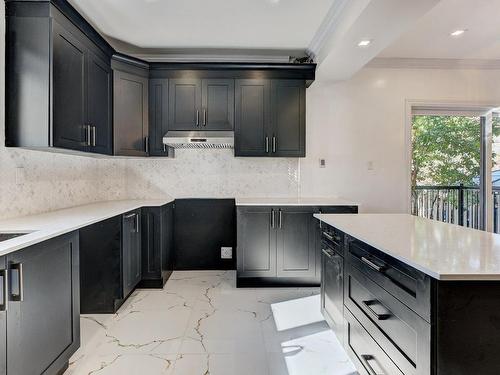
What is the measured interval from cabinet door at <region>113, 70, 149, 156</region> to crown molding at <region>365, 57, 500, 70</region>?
2.80 metres

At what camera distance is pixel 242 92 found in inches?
141

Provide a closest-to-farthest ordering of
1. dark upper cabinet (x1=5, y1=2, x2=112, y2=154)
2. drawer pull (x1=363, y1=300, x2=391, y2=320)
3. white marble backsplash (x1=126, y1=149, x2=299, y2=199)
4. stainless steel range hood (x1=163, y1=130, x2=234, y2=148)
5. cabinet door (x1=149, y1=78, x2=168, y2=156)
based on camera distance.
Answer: drawer pull (x1=363, y1=300, x2=391, y2=320) < dark upper cabinet (x1=5, y1=2, x2=112, y2=154) < stainless steel range hood (x1=163, y1=130, x2=234, y2=148) < cabinet door (x1=149, y1=78, x2=168, y2=156) < white marble backsplash (x1=126, y1=149, x2=299, y2=199)

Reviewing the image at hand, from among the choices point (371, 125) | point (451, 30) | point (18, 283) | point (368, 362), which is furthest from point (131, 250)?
point (451, 30)

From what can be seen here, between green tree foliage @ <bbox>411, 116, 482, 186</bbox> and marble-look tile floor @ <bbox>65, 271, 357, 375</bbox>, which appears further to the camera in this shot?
green tree foliage @ <bbox>411, 116, 482, 186</bbox>

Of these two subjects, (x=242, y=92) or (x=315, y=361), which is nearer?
(x=315, y=361)

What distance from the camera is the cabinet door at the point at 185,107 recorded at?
356cm

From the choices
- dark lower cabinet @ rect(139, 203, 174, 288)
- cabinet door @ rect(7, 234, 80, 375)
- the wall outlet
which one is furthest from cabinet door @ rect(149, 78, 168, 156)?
cabinet door @ rect(7, 234, 80, 375)

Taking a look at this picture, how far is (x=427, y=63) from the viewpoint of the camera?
392 centimetres

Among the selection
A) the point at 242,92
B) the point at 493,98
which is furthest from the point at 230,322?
the point at 493,98

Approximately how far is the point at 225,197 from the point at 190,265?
957 millimetres

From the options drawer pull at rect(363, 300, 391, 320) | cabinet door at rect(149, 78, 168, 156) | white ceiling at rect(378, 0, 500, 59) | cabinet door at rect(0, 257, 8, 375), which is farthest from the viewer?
cabinet door at rect(149, 78, 168, 156)

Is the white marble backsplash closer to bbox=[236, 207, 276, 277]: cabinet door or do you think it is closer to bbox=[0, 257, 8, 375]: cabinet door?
bbox=[236, 207, 276, 277]: cabinet door

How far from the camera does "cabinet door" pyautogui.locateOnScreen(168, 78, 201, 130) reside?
3564mm

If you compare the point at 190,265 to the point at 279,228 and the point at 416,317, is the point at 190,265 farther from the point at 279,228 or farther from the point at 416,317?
the point at 416,317
